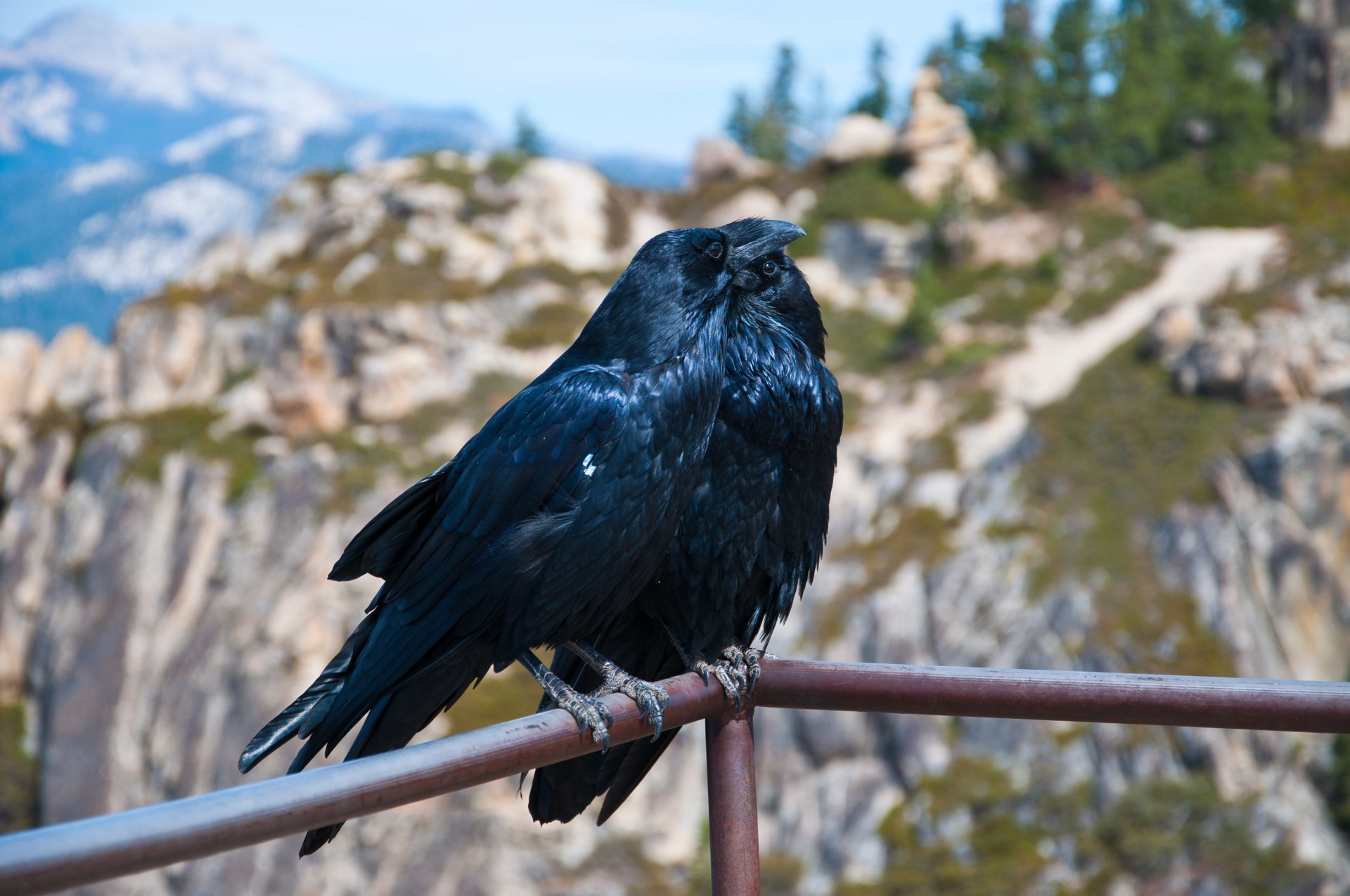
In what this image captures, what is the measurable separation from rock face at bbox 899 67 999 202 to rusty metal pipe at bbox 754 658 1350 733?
24764mm

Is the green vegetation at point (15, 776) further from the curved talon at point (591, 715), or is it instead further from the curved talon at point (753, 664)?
the curved talon at point (591, 715)

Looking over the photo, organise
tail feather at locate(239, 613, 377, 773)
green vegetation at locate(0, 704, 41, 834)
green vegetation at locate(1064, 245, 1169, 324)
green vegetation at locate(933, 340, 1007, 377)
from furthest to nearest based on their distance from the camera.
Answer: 1. green vegetation at locate(0, 704, 41, 834)
2. green vegetation at locate(1064, 245, 1169, 324)
3. green vegetation at locate(933, 340, 1007, 377)
4. tail feather at locate(239, 613, 377, 773)

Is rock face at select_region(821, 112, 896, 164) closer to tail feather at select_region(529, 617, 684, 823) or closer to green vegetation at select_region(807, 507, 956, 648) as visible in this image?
green vegetation at select_region(807, 507, 956, 648)

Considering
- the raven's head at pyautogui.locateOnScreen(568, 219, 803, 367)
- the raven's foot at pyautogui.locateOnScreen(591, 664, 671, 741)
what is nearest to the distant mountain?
the raven's head at pyautogui.locateOnScreen(568, 219, 803, 367)

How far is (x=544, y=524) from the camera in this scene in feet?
8.46

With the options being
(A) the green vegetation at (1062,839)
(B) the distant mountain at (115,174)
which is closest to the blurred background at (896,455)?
(A) the green vegetation at (1062,839)

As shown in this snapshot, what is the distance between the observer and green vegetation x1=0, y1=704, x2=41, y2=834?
1011 inches

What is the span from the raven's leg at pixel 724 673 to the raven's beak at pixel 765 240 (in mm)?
1048

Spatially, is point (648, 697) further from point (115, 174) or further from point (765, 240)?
point (115, 174)

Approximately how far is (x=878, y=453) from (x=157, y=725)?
621 inches

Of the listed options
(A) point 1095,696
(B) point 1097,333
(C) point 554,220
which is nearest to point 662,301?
(A) point 1095,696

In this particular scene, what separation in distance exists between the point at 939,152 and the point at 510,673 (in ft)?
54.3

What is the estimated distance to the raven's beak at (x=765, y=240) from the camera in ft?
9.86

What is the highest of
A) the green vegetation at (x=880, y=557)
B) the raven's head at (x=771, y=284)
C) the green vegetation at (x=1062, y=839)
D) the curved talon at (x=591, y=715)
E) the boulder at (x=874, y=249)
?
the boulder at (x=874, y=249)
